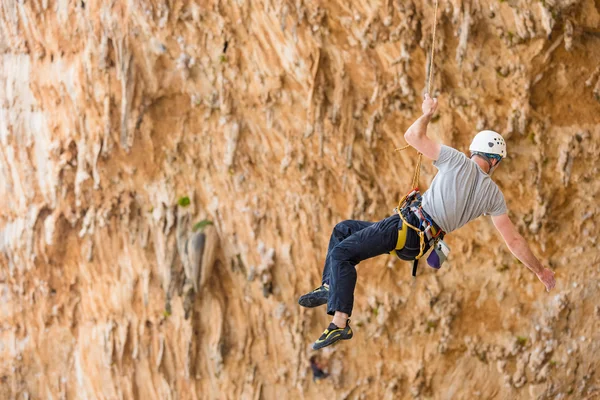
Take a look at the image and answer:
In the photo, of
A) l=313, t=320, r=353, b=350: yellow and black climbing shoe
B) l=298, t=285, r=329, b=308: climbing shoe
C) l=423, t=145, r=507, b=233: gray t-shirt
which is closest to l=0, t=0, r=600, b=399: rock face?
l=423, t=145, r=507, b=233: gray t-shirt

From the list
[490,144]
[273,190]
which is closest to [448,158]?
[490,144]

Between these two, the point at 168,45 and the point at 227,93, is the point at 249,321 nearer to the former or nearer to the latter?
the point at 227,93

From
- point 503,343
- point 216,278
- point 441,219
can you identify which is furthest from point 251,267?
point 441,219

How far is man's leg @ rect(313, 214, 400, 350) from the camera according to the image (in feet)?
14.6

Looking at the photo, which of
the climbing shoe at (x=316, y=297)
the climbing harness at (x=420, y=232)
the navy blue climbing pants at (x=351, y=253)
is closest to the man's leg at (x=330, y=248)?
the climbing shoe at (x=316, y=297)

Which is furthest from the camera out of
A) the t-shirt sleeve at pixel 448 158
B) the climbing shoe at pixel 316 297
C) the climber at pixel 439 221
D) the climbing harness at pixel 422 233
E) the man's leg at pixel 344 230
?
the man's leg at pixel 344 230

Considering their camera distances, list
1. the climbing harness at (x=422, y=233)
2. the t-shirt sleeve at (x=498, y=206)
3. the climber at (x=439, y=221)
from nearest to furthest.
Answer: the climber at (x=439, y=221)
the t-shirt sleeve at (x=498, y=206)
the climbing harness at (x=422, y=233)

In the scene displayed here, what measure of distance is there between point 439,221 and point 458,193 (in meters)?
0.25

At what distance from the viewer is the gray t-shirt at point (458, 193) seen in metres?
4.21

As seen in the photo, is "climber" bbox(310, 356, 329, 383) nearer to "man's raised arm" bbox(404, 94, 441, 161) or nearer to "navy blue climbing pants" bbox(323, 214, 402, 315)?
"navy blue climbing pants" bbox(323, 214, 402, 315)

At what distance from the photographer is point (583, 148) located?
7.23m

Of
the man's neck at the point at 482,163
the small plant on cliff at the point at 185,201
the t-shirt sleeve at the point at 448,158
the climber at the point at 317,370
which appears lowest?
the climber at the point at 317,370

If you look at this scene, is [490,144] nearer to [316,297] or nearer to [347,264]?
[347,264]

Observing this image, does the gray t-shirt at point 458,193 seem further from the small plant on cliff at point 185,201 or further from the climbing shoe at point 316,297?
the small plant on cliff at point 185,201
